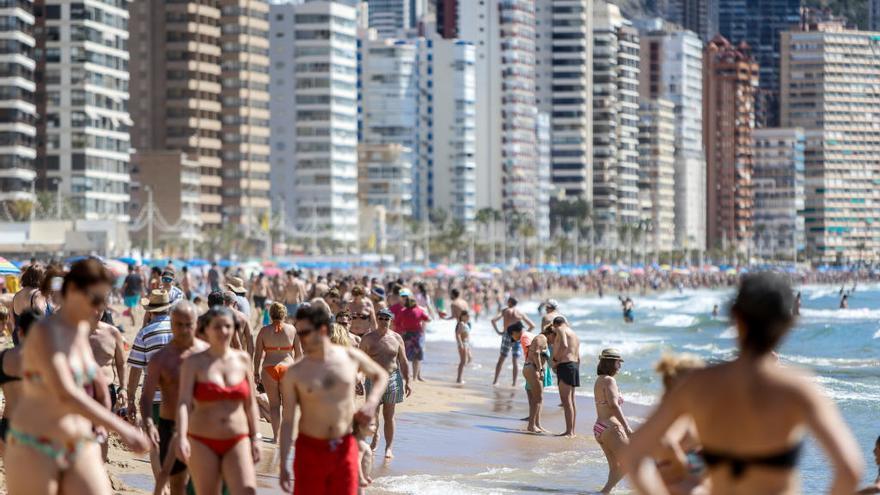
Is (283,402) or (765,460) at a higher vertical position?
(765,460)

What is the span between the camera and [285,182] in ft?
444

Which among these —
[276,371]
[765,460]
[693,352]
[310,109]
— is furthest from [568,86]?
[765,460]

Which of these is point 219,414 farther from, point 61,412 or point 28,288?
point 28,288

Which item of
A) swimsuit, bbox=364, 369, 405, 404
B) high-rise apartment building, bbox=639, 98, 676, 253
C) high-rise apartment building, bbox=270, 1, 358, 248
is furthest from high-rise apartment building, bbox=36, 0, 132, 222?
high-rise apartment building, bbox=639, 98, 676, 253

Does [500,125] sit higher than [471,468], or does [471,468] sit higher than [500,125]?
[500,125]

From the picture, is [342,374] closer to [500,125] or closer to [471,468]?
[471,468]

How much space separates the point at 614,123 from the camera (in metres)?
175

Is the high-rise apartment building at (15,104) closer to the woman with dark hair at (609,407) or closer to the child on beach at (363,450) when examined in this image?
the woman with dark hair at (609,407)

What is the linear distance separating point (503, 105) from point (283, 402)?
6152 inches

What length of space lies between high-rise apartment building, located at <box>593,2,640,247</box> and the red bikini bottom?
16608cm

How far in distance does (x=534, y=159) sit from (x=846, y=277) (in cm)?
3396

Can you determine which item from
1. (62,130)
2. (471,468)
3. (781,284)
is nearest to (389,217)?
(62,130)

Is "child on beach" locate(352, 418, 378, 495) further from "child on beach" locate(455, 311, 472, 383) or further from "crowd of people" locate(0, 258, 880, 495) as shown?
"child on beach" locate(455, 311, 472, 383)

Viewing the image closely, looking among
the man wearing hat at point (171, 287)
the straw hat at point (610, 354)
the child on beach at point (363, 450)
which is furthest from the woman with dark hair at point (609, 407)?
the man wearing hat at point (171, 287)
